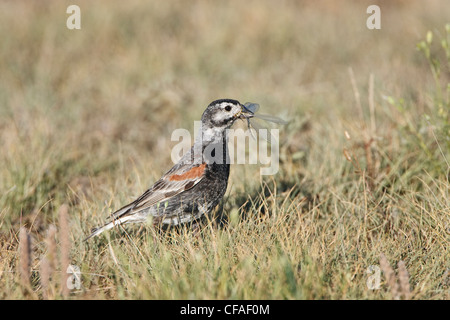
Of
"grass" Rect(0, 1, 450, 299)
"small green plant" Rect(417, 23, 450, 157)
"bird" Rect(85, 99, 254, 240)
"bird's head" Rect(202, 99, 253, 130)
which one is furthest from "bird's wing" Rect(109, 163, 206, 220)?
"small green plant" Rect(417, 23, 450, 157)

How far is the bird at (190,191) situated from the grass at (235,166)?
0.69ft

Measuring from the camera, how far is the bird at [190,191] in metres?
4.82

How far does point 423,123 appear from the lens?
589 cm

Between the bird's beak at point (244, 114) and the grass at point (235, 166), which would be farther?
the bird's beak at point (244, 114)

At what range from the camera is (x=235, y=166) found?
6340 millimetres

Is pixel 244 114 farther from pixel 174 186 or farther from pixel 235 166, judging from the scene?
pixel 235 166

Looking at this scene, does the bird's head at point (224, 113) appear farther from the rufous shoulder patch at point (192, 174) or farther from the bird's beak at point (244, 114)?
the rufous shoulder patch at point (192, 174)

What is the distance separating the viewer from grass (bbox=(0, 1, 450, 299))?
3785mm

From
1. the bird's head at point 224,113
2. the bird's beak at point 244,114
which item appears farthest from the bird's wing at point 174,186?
the bird's beak at point 244,114

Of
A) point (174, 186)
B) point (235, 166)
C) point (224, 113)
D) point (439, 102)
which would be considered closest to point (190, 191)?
point (174, 186)

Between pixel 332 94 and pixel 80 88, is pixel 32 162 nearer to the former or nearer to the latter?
pixel 80 88

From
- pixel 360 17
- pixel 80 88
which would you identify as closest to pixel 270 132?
pixel 80 88
